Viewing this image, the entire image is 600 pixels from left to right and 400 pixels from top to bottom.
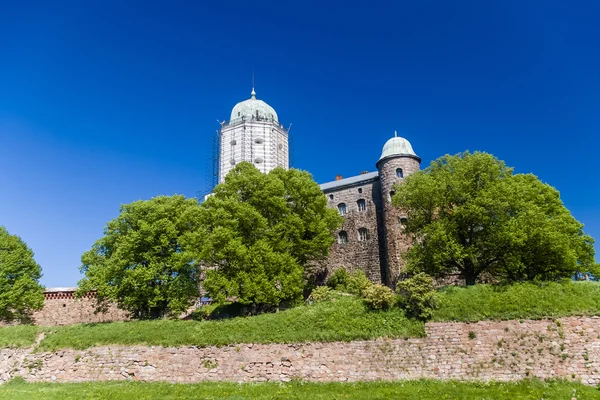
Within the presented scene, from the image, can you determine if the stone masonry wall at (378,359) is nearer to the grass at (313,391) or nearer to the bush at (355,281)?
the grass at (313,391)

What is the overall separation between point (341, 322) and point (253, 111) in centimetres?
3776

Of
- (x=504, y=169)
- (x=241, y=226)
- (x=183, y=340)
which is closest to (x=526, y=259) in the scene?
(x=504, y=169)

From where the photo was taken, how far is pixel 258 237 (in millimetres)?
29141

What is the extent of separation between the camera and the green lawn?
1975 centimetres

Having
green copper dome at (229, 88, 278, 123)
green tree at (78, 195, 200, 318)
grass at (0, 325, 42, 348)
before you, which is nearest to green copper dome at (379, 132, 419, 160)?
green tree at (78, 195, 200, 318)

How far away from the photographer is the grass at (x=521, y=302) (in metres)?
19.3

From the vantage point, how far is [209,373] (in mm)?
21438

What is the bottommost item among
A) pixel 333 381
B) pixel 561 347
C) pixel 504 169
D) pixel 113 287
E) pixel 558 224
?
pixel 333 381

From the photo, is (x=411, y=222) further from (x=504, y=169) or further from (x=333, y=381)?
(x=333, y=381)

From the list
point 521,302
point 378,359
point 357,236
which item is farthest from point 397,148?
point 378,359

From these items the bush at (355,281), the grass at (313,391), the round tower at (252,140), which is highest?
the round tower at (252,140)

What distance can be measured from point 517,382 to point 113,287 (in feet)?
81.7

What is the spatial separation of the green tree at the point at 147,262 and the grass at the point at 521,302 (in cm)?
1638

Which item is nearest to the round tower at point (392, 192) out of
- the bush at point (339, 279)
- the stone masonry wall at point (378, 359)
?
the bush at point (339, 279)
